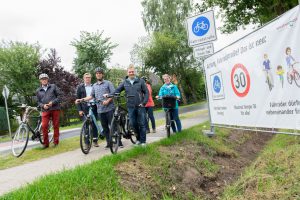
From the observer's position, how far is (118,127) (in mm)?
7477

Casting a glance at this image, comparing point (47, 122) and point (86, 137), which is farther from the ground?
point (47, 122)

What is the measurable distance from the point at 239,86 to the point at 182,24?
38036 millimetres

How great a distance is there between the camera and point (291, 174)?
16.8 ft

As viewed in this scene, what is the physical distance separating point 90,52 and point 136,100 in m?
32.6

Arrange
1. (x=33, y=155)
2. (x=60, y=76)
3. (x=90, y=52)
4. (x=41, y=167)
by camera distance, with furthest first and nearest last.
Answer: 1. (x=90, y=52)
2. (x=60, y=76)
3. (x=33, y=155)
4. (x=41, y=167)

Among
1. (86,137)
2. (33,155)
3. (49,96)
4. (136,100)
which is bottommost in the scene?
(33,155)

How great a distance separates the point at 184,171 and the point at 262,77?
2.50 m

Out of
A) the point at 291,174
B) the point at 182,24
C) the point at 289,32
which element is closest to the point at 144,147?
the point at 291,174

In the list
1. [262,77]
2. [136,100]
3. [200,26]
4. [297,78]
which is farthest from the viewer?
[200,26]

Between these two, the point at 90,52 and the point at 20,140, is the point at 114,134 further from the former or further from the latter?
the point at 90,52

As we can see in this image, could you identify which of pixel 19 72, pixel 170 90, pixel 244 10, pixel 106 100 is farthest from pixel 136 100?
pixel 19 72

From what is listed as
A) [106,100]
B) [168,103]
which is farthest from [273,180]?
[168,103]

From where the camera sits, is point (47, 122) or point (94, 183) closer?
point (94, 183)

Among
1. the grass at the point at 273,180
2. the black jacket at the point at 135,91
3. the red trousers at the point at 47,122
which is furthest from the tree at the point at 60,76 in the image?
the grass at the point at 273,180
